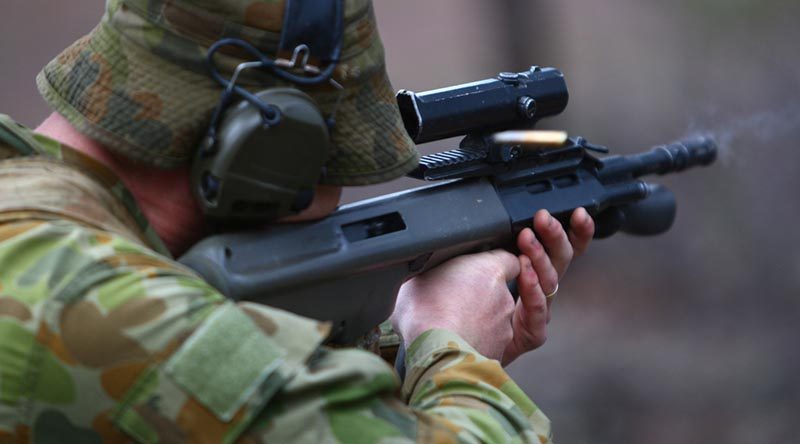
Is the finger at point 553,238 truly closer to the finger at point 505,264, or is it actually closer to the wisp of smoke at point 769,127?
the finger at point 505,264

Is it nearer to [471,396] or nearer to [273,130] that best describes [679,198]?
[471,396]

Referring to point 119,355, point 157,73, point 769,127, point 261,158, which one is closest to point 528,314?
point 261,158

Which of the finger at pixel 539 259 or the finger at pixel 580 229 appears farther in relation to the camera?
the finger at pixel 580 229

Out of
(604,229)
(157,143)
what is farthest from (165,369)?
(604,229)

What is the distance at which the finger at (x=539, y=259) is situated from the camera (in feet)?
7.70

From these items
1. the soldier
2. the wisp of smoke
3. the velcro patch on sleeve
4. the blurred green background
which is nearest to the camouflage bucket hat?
the soldier

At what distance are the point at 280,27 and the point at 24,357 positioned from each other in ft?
2.01

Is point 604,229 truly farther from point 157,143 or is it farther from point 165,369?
point 165,369

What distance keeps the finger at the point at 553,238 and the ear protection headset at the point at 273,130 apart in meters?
0.72

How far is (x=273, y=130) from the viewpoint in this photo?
1.68 meters

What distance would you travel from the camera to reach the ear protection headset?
1.67 meters

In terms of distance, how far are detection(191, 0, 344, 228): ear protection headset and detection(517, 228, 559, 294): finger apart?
2.24 ft

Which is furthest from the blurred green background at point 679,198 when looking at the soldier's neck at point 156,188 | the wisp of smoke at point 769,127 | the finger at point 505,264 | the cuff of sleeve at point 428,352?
the soldier's neck at point 156,188

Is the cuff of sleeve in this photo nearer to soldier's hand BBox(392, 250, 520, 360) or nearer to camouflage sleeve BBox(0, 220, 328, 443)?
soldier's hand BBox(392, 250, 520, 360)
